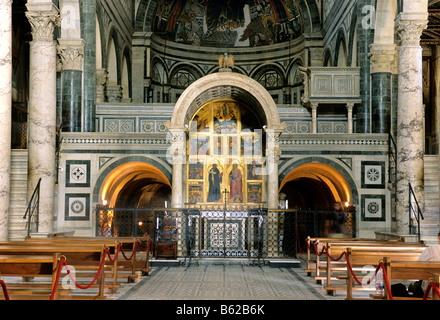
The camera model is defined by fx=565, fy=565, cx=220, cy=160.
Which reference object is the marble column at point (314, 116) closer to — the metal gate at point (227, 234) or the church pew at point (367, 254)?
the metal gate at point (227, 234)

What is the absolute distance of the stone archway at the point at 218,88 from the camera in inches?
795

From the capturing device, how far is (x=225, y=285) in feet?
43.7

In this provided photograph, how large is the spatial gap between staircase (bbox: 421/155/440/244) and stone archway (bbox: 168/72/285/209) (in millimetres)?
5038

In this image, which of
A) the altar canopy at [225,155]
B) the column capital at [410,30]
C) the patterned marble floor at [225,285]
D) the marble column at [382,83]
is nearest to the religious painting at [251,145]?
the altar canopy at [225,155]

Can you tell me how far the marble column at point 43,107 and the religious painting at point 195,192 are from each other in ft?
25.4

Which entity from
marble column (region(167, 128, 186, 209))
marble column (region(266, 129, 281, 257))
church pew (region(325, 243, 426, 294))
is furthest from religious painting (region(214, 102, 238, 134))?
church pew (region(325, 243, 426, 294))

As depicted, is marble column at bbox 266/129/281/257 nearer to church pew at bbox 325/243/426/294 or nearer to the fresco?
church pew at bbox 325/243/426/294

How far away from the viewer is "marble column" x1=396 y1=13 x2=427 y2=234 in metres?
18.2

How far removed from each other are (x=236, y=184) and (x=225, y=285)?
38.7 feet

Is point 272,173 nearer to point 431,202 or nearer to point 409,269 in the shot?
point 431,202

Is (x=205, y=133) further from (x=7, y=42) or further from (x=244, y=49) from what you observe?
(x=244, y=49)

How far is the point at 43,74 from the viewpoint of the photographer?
17.8 meters

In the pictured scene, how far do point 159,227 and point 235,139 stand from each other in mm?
7192
